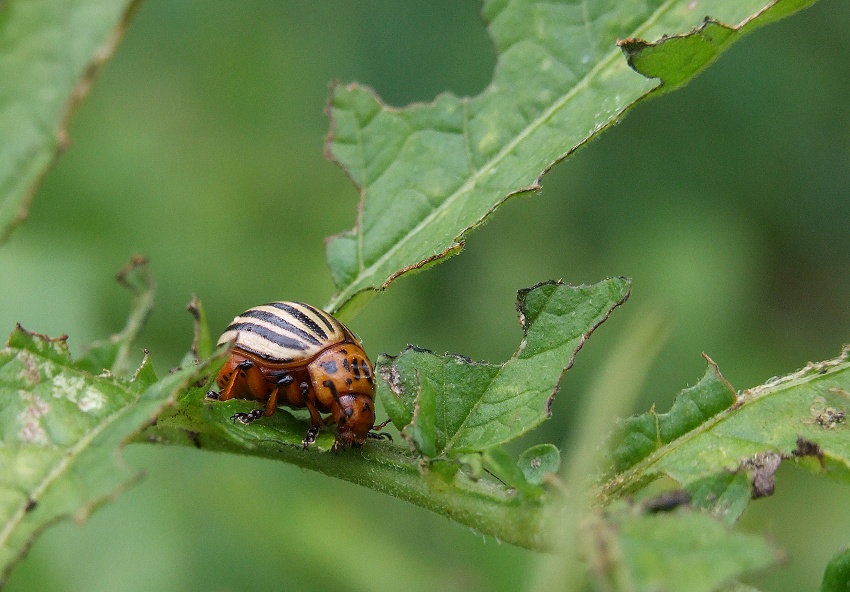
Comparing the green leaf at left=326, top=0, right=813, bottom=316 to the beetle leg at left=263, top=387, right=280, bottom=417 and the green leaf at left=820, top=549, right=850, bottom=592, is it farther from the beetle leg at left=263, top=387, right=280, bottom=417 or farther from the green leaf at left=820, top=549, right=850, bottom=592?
the green leaf at left=820, top=549, right=850, bottom=592

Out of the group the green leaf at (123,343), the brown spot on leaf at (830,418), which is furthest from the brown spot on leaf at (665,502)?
the green leaf at (123,343)

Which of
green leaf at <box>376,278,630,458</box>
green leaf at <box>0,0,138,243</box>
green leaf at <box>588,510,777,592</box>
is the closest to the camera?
green leaf at <box>588,510,777,592</box>

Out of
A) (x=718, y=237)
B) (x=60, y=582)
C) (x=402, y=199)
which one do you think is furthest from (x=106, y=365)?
(x=718, y=237)

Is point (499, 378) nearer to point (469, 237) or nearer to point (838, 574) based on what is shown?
point (838, 574)

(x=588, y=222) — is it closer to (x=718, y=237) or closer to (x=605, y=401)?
(x=718, y=237)

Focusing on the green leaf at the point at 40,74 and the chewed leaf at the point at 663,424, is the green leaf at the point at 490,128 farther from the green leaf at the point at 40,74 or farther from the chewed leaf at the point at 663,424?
the green leaf at the point at 40,74

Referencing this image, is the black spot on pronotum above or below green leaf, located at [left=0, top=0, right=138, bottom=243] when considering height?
Answer: below

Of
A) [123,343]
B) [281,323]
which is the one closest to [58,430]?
[123,343]

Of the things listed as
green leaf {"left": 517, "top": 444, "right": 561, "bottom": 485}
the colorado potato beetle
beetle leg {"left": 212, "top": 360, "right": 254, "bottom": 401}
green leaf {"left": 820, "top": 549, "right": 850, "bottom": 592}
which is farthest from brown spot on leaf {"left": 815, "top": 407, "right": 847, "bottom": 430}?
beetle leg {"left": 212, "top": 360, "right": 254, "bottom": 401}
